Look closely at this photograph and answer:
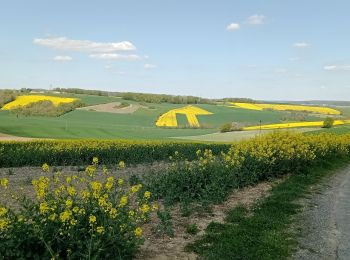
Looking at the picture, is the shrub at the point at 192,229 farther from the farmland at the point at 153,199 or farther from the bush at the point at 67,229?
the bush at the point at 67,229

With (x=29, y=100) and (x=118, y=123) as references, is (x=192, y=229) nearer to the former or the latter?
(x=118, y=123)

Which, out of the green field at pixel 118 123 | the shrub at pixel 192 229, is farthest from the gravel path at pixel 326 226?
the green field at pixel 118 123

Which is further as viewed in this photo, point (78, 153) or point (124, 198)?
point (78, 153)

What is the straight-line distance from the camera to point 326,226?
8102 millimetres

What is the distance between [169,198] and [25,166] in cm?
1472

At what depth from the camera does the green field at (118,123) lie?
47.0 meters

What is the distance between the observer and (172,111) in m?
72.6

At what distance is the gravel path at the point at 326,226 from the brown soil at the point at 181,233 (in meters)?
1.50

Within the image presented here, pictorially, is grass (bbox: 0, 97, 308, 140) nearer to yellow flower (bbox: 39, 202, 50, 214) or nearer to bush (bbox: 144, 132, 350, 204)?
bush (bbox: 144, 132, 350, 204)

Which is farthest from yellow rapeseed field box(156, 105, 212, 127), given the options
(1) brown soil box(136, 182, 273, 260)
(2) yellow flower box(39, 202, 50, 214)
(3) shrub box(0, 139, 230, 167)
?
(2) yellow flower box(39, 202, 50, 214)

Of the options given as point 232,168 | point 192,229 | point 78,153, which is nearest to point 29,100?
point 78,153

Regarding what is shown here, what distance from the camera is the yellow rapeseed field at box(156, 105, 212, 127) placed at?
202ft

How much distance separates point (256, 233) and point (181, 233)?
4.36ft

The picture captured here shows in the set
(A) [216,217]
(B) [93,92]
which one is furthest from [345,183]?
(B) [93,92]
